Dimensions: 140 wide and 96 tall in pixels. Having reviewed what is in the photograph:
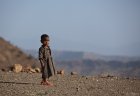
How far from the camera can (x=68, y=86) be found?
17500mm

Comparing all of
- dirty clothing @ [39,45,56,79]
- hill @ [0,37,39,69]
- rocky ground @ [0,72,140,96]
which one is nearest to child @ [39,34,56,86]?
dirty clothing @ [39,45,56,79]

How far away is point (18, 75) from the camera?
21.3 metres

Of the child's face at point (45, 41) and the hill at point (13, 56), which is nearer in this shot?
the child's face at point (45, 41)

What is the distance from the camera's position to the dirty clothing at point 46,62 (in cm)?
1747

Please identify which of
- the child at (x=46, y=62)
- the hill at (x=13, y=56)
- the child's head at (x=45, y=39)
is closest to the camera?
the child's head at (x=45, y=39)

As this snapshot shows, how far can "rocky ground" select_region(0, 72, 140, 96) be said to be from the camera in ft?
51.6

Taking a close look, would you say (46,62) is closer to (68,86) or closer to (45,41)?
(45,41)

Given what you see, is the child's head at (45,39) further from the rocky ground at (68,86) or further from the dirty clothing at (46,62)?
the rocky ground at (68,86)

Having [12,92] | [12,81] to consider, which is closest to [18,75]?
[12,81]

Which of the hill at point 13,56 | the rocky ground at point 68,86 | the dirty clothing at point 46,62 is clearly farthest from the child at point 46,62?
the hill at point 13,56

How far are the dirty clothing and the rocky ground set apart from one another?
0.50 m

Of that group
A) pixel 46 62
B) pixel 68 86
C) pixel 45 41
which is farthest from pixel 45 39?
pixel 68 86

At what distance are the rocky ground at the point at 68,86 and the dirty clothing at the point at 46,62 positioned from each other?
1.64 ft

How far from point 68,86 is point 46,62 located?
48.1 inches
